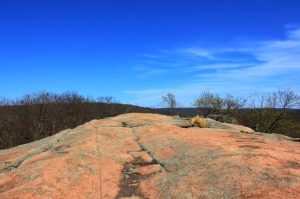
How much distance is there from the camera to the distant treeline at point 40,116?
60666 mm

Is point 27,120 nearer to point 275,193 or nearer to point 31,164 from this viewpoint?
point 31,164

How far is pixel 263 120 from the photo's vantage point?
6012 cm

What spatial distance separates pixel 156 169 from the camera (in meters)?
11.8

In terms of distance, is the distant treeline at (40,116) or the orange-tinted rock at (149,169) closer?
the orange-tinted rock at (149,169)

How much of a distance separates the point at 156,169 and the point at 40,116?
56.3 meters

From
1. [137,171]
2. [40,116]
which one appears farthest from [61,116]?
[137,171]

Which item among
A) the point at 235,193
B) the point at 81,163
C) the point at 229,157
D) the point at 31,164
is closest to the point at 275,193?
the point at 235,193

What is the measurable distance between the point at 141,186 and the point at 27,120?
56.3 meters

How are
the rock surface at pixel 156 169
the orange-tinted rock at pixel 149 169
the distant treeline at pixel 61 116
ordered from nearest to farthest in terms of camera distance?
1. the rock surface at pixel 156 169
2. the orange-tinted rock at pixel 149 169
3. the distant treeline at pixel 61 116

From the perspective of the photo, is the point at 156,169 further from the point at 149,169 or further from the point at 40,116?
the point at 40,116

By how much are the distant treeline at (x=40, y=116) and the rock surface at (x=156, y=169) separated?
1792 inches

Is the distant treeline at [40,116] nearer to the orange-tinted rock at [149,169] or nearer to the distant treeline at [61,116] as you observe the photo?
the distant treeline at [61,116]

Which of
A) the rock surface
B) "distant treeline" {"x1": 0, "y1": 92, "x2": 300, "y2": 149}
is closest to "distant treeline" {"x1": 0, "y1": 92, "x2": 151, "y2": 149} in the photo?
"distant treeline" {"x1": 0, "y1": 92, "x2": 300, "y2": 149}

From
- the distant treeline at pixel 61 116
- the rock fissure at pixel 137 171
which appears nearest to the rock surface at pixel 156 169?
the rock fissure at pixel 137 171
